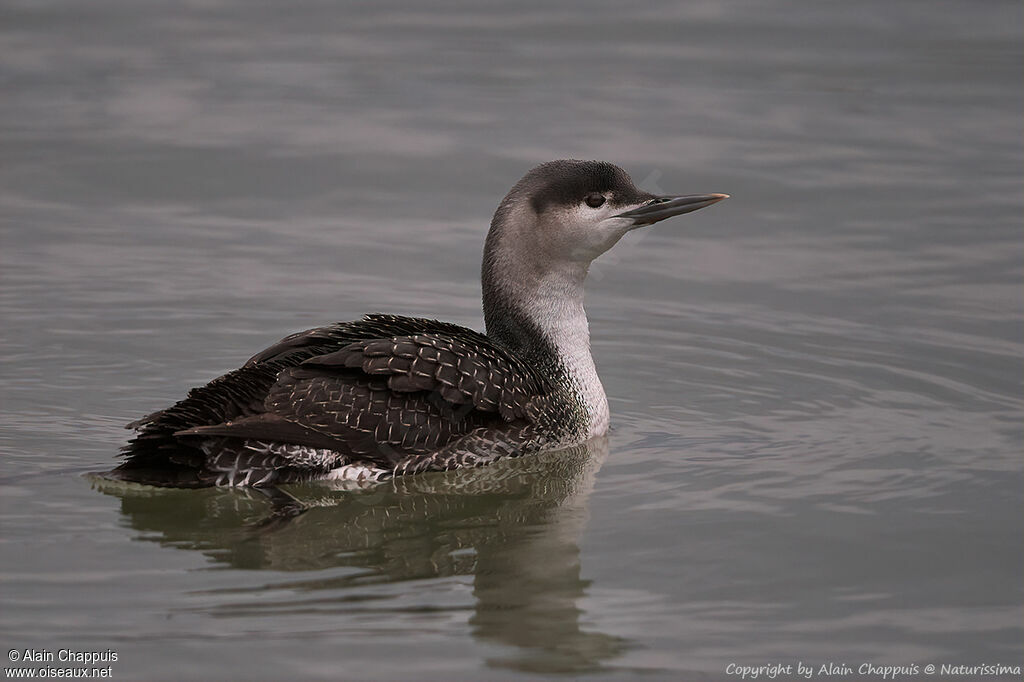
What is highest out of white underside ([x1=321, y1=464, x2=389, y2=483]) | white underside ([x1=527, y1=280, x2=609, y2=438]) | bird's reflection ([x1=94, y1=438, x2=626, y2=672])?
white underside ([x1=527, y1=280, x2=609, y2=438])

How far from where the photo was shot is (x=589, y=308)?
882 cm

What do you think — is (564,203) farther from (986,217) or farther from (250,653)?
(986,217)

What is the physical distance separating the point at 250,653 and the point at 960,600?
7.58ft

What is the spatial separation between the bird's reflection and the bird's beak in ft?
3.41

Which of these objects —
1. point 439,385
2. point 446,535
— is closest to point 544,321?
point 439,385

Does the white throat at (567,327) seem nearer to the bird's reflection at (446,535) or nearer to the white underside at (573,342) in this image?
the white underside at (573,342)

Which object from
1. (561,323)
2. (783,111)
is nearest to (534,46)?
(783,111)

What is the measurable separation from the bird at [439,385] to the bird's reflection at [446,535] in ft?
0.36

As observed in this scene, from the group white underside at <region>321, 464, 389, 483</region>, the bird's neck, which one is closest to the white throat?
the bird's neck

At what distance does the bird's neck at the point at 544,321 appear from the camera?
7.04 m

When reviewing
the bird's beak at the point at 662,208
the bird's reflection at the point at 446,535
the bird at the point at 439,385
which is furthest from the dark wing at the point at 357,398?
the bird's beak at the point at 662,208

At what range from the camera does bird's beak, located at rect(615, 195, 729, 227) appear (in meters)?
7.02

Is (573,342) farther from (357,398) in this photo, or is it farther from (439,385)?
(357,398)

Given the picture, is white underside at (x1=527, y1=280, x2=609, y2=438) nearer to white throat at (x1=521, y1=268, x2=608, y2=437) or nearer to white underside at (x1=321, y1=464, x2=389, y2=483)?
white throat at (x1=521, y1=268, x2=608, y2=437)
